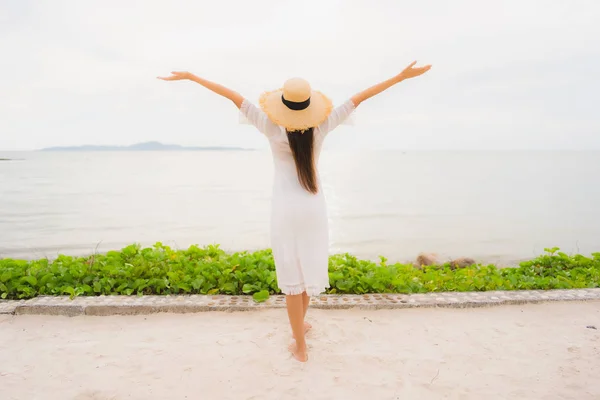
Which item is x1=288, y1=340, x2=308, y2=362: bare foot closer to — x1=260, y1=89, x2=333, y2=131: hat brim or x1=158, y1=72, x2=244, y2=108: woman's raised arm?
x1=260, y1=89, x2=333, y2=131: hat brim

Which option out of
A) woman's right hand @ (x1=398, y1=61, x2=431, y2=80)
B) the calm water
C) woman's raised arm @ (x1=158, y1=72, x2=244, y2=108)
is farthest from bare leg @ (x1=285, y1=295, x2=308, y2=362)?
the calm water

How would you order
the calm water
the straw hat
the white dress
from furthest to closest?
1. the calm water
2. the white dress
3. the straw hat

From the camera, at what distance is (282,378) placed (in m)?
3.40

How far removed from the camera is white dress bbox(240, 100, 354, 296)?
3.40 meters

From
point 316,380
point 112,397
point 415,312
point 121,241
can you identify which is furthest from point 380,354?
point 121,241

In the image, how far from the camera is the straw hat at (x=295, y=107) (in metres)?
3.16

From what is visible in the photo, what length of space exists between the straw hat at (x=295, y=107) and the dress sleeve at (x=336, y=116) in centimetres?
9

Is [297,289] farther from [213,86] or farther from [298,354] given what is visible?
[213,86]

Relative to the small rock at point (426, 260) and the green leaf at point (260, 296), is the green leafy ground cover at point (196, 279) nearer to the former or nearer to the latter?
the green leaf at point (260, 296)

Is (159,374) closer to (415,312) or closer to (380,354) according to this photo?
(380,354)

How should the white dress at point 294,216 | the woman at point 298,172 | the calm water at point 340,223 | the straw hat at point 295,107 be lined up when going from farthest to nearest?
1. the calm water at point 340,223
2. the white dress at point 294,216
3. the woman at point 298,172
4. the straw hat at point 295,107

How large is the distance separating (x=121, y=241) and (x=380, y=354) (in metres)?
11.2

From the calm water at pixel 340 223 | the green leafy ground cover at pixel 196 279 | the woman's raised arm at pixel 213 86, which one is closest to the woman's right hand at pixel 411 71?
the woman's raised arm at pixel 213 86

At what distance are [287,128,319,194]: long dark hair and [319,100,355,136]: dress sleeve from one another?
14 cm
